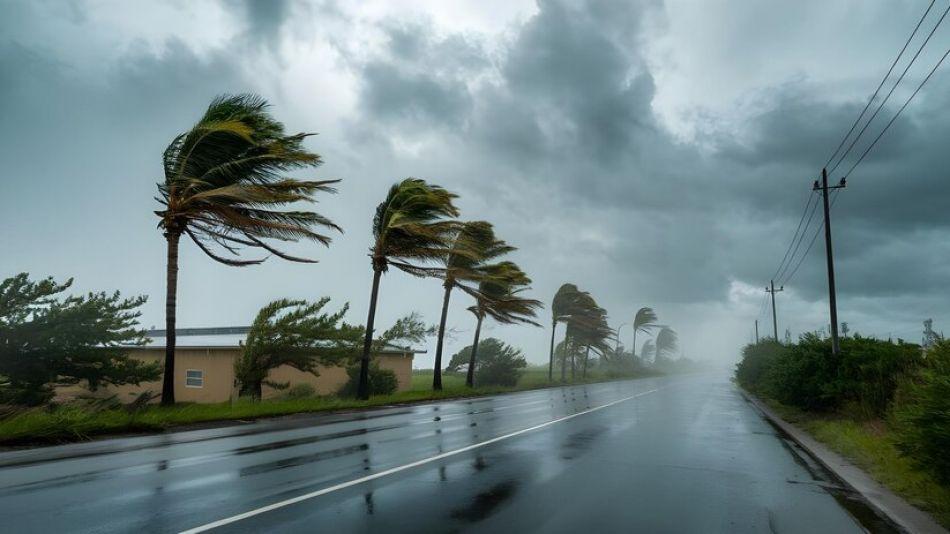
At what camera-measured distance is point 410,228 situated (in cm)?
2541

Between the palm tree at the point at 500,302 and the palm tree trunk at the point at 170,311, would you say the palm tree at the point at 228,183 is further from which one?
the palm tree at the point at 500,302

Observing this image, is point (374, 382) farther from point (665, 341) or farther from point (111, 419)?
point (665, 341)

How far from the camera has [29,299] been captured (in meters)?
19.4

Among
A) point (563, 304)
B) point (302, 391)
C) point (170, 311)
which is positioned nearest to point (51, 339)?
point (170, 311)

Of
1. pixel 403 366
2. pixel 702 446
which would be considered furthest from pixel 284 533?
pixel 403 366

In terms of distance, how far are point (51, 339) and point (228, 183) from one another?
867 centimetres

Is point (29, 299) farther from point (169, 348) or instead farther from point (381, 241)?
point (381, 241)

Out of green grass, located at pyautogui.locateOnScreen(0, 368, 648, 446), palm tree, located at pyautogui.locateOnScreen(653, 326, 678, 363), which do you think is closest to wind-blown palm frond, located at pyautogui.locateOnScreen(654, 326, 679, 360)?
palm tree, located at pyautogui.locateOnScreen(653, 326, 678, 363)

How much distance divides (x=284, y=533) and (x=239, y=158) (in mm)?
14986

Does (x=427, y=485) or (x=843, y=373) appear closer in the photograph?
(x=427, y=485)

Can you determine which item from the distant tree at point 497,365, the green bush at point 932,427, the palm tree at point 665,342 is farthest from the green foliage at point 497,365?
the palm tree at point 665,342

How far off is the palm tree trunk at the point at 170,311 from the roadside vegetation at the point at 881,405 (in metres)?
16.2

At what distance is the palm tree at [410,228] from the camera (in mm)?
25859

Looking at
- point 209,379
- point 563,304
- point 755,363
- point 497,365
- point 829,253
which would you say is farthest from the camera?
point 563,304
